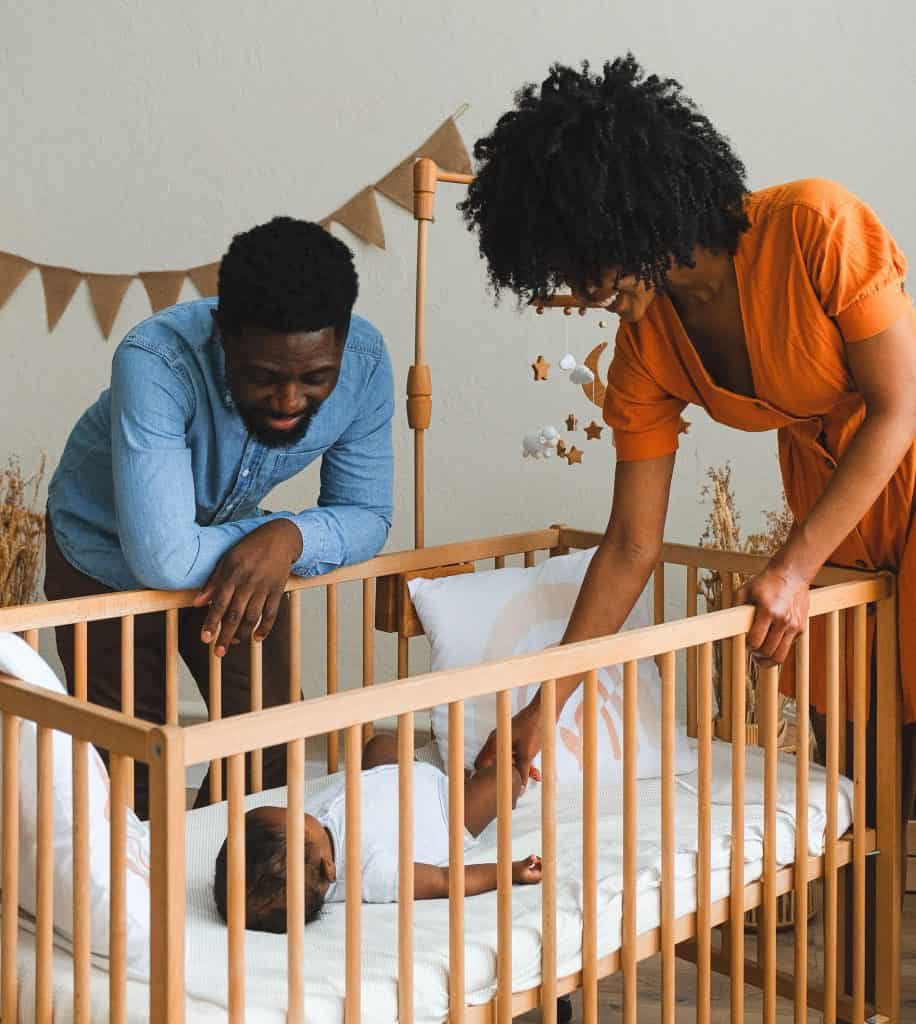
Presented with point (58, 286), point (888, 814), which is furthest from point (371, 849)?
point (58, 286)

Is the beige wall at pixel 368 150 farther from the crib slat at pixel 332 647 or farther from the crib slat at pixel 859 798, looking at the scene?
the crib slat at pixel 859 798

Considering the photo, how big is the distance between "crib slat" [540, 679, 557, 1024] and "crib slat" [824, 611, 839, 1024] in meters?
0.46

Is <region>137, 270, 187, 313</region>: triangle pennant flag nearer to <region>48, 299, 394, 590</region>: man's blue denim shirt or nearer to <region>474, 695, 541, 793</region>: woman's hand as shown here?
<region>48, 299, 394, 590</region>: man's blue denim shirt

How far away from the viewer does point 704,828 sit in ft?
5.03

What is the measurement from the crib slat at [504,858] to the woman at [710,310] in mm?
374

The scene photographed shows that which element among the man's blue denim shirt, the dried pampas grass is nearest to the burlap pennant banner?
the dried pampas grass

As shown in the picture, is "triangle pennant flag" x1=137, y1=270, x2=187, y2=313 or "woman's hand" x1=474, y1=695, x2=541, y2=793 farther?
"triangle pennant flag" x1=137, y1=270, x2=187, y2=313

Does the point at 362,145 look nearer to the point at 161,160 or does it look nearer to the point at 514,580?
the point at 161,160

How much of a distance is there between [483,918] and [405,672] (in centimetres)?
64

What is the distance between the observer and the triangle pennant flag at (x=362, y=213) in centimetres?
273

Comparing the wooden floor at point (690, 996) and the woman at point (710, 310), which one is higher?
the woman at point (710, 310)

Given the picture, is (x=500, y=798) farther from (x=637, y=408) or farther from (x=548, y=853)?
(x=637, y=408)

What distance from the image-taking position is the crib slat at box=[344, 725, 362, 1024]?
48.0 inches

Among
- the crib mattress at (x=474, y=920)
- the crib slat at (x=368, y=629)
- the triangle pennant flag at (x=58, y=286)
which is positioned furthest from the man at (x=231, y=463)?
the triangle pennant flag at (x=58, y=286)
